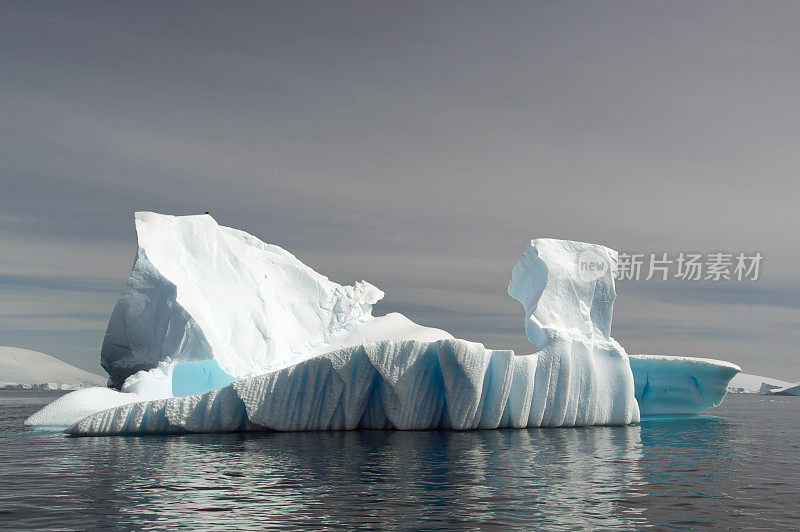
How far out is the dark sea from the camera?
7.78 m

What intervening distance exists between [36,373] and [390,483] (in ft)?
342

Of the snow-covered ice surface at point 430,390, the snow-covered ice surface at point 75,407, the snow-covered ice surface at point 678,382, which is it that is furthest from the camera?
the snow-covered ice surface at point 678,382

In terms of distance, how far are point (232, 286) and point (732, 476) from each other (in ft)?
70.6

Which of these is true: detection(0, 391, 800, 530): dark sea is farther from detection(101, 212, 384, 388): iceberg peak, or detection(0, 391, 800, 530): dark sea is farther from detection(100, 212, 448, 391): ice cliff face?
detection(101, 212, 384, 388): iceberg peak

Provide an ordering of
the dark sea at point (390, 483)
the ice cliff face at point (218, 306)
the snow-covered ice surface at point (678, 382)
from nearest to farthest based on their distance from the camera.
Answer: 1. the dark sea at point (390, 483)
2. the snow-covered ice surface at point (678, 382)
3. the ice cliff face at point (218, 306)

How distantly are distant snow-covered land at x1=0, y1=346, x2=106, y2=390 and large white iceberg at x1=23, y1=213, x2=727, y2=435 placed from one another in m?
72.7

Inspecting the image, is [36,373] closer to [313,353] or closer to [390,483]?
[313,353]

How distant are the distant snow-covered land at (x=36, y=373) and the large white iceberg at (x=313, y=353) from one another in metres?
72.7

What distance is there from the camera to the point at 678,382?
83.3 ft

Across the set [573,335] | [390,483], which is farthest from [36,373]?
[390,483]

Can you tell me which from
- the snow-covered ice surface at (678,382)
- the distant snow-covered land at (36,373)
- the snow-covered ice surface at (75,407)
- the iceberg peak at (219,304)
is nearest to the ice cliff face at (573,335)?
the snow-covered ice surface at (678,382)

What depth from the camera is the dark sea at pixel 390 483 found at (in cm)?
778

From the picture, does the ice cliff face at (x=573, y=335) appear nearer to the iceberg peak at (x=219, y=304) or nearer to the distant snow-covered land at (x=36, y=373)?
the iceberg peak at (x=219, y=304)

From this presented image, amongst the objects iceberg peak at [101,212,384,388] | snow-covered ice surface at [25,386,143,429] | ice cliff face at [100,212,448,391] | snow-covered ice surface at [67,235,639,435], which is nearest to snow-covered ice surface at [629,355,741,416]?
snow-covered ice surface at [67,235,639,435]
